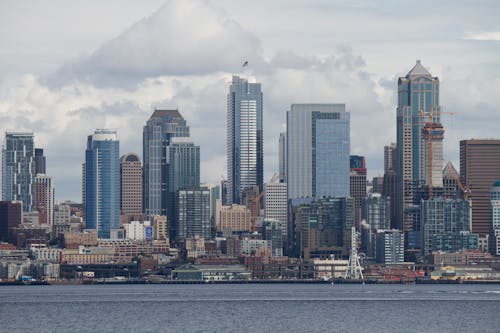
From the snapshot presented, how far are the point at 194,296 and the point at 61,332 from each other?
227 feet

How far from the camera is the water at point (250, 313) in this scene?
11669 cm

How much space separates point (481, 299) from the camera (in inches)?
6831

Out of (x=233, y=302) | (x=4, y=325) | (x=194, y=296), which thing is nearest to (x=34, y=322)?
(x=4, y=325)

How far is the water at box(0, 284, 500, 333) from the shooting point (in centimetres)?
11669

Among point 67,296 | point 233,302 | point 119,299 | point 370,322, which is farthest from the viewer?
point 67,296

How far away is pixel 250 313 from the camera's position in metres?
136

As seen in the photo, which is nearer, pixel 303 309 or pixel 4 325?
pixel 4 325

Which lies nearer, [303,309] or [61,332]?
[61,332]

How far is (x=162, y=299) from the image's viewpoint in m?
170

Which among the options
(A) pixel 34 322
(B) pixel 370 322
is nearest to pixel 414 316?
(B) pixel 370 322

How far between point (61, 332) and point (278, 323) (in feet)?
56.6

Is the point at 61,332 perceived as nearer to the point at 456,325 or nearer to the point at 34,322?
the point at 34,322

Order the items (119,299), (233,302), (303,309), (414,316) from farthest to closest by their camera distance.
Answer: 1. (119,299)
2. (233,302)
3. (303,309)
4. (414,316)

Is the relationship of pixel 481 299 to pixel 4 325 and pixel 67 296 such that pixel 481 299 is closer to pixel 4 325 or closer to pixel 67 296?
pixel 67 296
